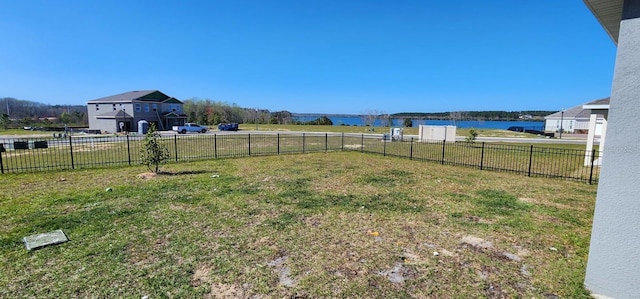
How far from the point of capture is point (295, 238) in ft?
16.7

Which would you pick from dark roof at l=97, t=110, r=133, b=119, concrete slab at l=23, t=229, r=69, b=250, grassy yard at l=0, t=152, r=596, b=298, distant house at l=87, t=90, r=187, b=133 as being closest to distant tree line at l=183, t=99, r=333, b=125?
distant house at l=87, t=90, r=187, b=133

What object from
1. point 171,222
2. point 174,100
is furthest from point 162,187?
point 174,100

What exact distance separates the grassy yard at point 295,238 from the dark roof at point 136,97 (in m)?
40.2

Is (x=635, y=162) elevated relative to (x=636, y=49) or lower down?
lower down

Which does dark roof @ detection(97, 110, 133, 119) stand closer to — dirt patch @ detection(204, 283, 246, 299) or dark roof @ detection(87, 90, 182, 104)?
dark roof @ detection(87, 90, 182, 104)

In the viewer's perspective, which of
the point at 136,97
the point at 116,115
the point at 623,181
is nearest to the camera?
the point at 623,181

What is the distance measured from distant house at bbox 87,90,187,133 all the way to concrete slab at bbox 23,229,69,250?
134 feet

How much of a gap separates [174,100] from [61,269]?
2001 inches

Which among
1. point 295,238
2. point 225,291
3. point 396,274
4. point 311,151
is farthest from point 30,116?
point 396,274

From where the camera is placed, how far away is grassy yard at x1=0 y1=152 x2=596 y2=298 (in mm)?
3648

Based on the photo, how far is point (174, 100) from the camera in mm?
49656

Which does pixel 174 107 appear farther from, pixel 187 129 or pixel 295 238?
pixel 295 238

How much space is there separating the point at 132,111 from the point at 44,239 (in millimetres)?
45440

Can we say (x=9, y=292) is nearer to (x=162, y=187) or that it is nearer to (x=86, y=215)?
(x=86, y=215)
